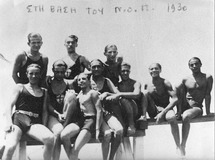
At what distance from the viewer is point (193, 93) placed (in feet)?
3.13

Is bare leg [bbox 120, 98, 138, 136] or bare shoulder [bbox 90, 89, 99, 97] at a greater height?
bare shoulder [bbox 90, 89, 99, 97]

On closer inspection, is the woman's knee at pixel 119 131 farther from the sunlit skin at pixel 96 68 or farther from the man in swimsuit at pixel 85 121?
the sunlit skin at pixel 96 68

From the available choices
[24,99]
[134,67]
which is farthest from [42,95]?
[134,67]

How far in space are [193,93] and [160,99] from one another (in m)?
0.10

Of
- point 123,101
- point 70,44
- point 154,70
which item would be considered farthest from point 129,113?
point 70,44

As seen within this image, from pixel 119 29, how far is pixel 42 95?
0.27 meters

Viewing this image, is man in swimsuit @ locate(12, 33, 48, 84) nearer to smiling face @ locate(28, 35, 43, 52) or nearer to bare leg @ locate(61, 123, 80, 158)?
smiling face @ locate(28, 35, 43, 52)

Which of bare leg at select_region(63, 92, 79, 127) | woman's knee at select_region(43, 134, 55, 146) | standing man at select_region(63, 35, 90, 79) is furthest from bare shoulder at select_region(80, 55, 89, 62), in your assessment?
woman's knee at select_region(43, 134, 55, 146)

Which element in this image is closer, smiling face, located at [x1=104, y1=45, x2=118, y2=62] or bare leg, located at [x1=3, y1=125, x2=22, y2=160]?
bare leg, located at [x1=3, y1=125, x2=22, y2=160]

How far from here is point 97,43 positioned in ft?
3.02

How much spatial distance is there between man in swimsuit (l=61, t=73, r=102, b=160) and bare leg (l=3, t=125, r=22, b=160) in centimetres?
11

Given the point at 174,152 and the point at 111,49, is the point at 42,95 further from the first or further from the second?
the point at 174,152

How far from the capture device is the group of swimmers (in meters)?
0.85

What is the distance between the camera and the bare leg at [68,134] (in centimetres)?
85
